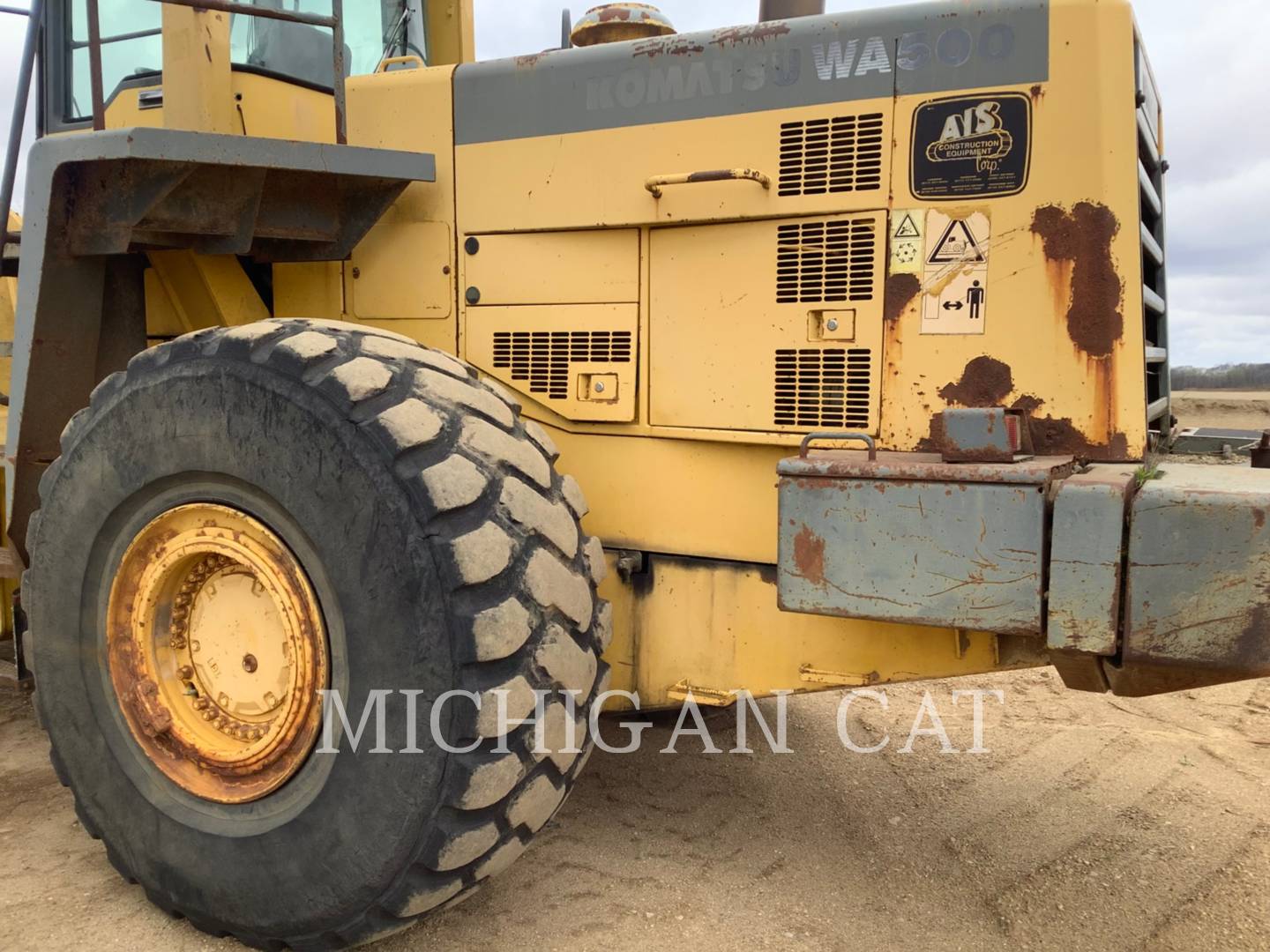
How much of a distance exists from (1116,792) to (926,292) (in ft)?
6.40

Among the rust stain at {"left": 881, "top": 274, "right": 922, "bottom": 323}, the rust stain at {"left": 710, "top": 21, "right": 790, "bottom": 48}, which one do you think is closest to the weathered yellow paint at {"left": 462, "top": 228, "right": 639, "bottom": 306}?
the rust stain at {"left": 710, "top": 21, "right": 790, "bottom": 48}

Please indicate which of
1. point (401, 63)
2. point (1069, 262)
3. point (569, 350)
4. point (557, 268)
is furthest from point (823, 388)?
point (401, 63)

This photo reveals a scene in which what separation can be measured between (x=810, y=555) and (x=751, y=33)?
139 centimetres

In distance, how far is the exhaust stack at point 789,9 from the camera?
10.1 feet

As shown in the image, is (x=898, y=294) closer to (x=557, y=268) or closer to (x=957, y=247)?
(x=957, y=247)

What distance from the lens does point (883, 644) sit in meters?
2.64

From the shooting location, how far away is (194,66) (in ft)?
10.1

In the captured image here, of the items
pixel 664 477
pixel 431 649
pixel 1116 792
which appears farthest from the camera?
pixel 1116 792

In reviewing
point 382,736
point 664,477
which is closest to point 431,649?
point 382,736

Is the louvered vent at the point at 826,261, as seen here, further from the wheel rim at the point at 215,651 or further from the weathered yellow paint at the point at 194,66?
the weathered yellow paint at the point at 194,66

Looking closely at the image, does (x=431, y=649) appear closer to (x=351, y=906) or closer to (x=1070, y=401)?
(x=351, y=906)

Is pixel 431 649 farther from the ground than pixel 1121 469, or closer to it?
closer to it

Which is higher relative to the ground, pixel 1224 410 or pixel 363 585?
pixel 1224 410

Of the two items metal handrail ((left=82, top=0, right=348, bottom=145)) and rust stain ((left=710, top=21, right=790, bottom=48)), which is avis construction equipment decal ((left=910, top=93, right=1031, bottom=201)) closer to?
rust stain ((left=710, top=21, right=790, bottom=48))
